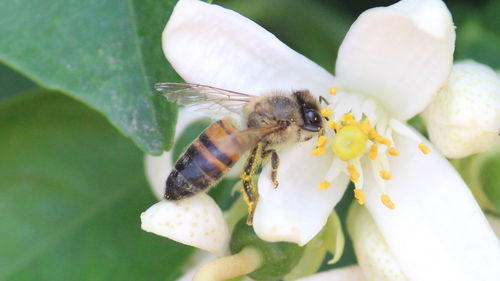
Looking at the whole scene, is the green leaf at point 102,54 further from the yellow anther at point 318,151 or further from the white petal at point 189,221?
the yellow anther at point 318,151

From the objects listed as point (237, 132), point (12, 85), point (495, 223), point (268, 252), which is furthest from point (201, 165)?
point (12, 85)

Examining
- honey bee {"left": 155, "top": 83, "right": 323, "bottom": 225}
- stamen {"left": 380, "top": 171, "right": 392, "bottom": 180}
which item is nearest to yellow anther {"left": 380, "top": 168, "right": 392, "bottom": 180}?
stamen {"left": 380, "top": 171, "right": 392, "bottom": 180}

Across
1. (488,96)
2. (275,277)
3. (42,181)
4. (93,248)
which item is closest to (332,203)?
(275,277)

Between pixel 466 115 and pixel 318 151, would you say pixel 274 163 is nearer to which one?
pixel 318 151

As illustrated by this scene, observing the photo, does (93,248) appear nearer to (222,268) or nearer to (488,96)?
(222,268)

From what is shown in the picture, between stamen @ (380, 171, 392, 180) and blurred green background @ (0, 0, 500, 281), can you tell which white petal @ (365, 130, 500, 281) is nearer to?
stamen @ (380, 171, 392, 180)

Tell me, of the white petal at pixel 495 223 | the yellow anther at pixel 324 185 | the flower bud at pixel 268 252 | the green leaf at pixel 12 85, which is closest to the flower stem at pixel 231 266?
the flower bud at pixel 268 252

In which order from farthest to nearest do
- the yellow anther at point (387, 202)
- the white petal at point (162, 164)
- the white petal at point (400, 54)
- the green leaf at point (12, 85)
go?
the green leaf at point (12, 85)
the white petal at point (162, 164)
the yellow anther at point (387, 202)
the white petal at point (400, 54)
